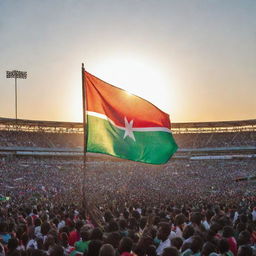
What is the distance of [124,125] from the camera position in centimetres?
1105

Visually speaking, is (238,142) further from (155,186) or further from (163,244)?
(163,244)

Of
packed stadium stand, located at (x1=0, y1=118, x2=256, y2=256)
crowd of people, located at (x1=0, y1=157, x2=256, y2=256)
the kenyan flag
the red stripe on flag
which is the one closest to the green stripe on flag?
the kenyan flag

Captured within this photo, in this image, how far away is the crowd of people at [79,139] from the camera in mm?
62953

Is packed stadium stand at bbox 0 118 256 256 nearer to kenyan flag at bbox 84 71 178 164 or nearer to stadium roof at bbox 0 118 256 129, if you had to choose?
stadium roof at bbox 0 118 256 129

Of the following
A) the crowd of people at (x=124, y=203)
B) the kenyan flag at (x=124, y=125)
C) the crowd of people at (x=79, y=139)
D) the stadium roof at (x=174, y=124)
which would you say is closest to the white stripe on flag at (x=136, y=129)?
the kenyan flag at (x=124, y=125)

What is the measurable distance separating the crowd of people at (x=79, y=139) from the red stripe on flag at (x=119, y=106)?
5261 cm

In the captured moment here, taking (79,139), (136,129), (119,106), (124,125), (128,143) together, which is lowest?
(128,143)

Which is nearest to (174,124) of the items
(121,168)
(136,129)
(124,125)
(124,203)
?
(121,168)

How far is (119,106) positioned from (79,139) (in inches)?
2371

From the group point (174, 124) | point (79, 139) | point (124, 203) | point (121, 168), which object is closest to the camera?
point (124, 203)

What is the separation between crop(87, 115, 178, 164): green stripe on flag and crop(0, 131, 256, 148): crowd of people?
52.7 meters

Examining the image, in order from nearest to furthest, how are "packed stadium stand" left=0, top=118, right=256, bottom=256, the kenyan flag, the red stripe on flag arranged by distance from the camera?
1. the kenyan flag
2. the red stripe on flag
3. "packed stadium stand" left=0, top=118, right=256, bottom=256

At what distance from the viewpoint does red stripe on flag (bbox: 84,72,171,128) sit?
10836 mm

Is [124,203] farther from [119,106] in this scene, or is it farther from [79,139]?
[79,139]
